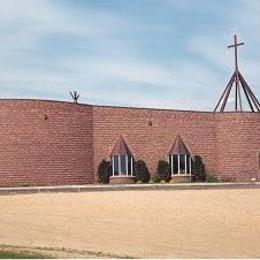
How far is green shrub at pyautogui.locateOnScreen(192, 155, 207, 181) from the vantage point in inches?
1654

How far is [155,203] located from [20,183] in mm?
12070

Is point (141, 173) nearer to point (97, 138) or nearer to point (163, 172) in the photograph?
point (163, 172)

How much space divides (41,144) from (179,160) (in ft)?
28.3

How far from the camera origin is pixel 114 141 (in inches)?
1614

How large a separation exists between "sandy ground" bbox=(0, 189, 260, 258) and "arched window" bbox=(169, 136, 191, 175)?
30.2 feet

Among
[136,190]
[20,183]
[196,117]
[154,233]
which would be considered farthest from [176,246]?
[196,117]

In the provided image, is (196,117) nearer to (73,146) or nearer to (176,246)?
(73,146)

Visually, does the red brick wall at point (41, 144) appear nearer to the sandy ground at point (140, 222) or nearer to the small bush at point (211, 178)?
the sandy ground at point (140, 222)

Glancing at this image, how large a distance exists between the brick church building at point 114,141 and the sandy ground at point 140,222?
24.5ft

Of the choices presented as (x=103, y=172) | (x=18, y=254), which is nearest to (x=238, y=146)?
(x=103, y=172)

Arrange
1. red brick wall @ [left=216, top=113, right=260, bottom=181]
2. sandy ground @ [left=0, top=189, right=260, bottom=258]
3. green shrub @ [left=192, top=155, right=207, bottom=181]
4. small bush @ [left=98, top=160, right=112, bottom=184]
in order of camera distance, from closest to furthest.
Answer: sandy ground @ [left=0, top=189, right=260, bottom=258] → small bush @ [left=98, top=160, right=112, bottom=184] → green shrub @ [left=192, top=155, right=207, bottom=181] → red brick wall @ [left=216, top=113, right=260, bottom=181]

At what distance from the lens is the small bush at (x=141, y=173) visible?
1598 inches

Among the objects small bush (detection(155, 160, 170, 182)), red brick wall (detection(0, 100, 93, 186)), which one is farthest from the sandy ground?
small bush (detection(155, 160, 170, 182))

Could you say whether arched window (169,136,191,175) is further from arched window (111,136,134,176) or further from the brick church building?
arched window (111,136,134,176)
